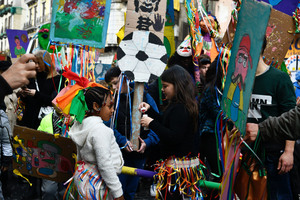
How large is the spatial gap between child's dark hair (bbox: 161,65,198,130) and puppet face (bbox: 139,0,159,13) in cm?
76

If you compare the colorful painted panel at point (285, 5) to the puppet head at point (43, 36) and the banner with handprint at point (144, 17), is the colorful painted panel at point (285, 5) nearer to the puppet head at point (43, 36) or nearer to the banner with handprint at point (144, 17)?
the banner with handprint at point (144, 17)

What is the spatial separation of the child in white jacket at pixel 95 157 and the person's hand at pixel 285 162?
1147 mm

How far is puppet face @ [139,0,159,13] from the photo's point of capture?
389cm

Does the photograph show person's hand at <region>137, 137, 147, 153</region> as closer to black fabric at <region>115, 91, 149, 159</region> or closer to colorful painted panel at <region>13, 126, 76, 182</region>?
black fabric at <region>115, 91, 149, 159</region>

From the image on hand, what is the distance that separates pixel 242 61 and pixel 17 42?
7292 mm

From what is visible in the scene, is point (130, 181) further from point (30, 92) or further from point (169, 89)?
point (30, 92)

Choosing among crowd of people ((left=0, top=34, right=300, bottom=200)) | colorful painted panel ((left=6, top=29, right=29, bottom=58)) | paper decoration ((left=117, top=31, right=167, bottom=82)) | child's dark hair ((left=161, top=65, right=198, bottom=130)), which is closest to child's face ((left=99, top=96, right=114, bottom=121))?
crowd of people ((left=0, top=34, right=300, bottom=200))

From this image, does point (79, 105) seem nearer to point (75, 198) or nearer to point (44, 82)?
point (75, 198)

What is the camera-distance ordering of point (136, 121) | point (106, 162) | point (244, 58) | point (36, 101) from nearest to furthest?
1. point (244, 58)
2. point (106, 162)
3. point (136, 121)
4. point (36, 101)

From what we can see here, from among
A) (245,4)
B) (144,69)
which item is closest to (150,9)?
(144,69)

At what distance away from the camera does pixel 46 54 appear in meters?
4.77

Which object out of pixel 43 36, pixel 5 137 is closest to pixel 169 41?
pixel 5 137

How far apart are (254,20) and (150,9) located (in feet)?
6.20

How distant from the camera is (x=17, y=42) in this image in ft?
28.5
